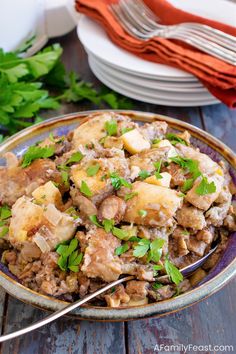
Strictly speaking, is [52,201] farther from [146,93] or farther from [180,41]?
[180,41]

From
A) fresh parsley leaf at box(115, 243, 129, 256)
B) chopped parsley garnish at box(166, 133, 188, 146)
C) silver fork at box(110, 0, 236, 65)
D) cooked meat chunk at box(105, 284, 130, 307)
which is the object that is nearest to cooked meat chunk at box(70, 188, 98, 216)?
fresh parsley leaf at box(115, 243, 129, 256)

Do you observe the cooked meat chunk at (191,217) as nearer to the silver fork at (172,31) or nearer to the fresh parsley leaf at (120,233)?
the fresh parsley leaf at (120,233)

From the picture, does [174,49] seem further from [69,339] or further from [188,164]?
[69,339]

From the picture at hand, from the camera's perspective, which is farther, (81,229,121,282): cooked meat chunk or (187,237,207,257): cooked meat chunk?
(187,237,207,257): cooked meat chunk

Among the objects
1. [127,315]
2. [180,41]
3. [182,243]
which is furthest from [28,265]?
[180,41]

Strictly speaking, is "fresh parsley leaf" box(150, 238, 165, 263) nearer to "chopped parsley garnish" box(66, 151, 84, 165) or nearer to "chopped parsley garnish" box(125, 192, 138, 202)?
"chopped parsley garnish" box(125, 192, 138, 202)

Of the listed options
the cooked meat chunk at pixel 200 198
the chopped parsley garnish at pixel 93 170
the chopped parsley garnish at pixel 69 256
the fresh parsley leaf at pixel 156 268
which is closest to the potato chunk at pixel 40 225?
the chopped parsley garnish at pixel 69 256
